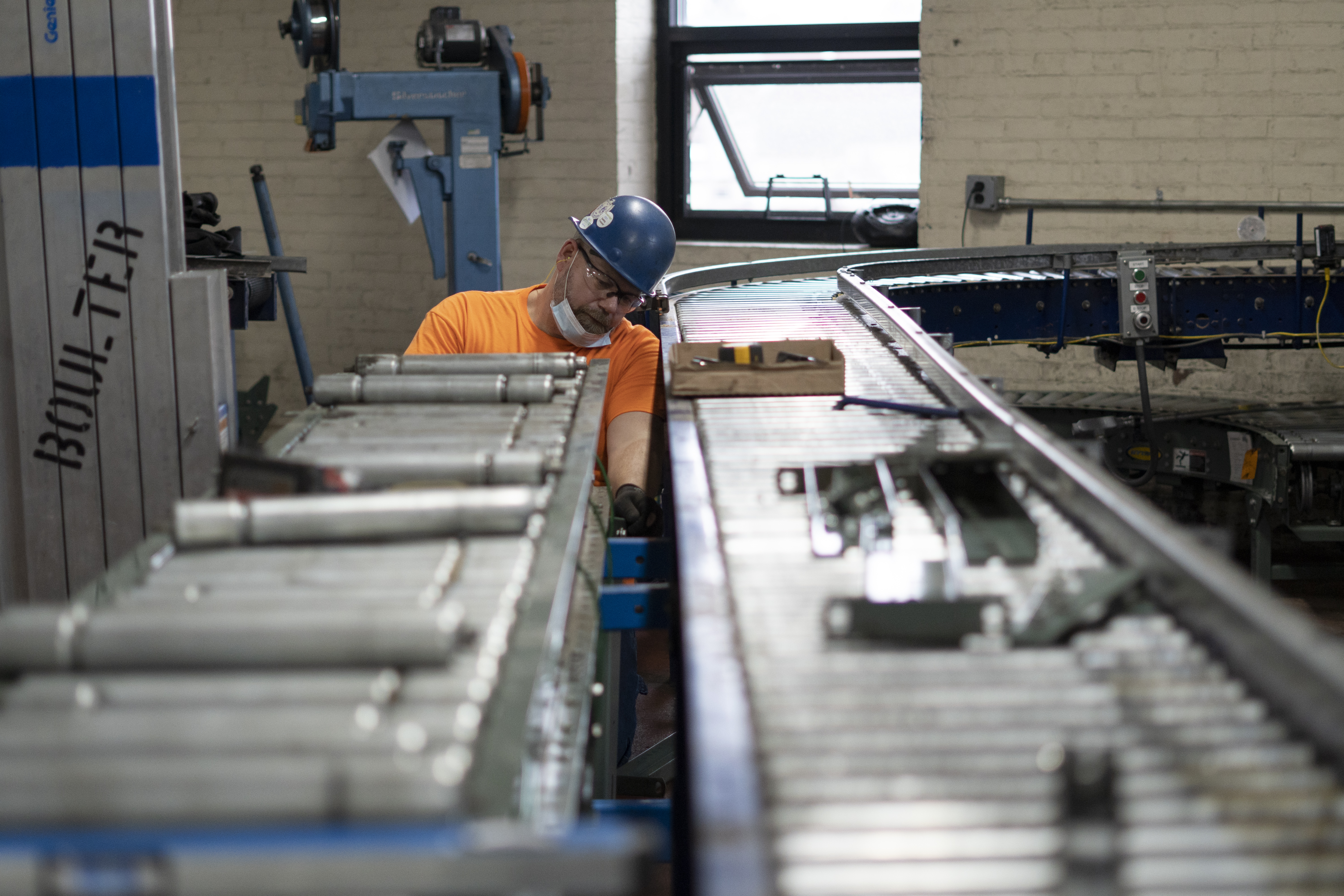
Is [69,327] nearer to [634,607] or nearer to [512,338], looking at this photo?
[512,338]

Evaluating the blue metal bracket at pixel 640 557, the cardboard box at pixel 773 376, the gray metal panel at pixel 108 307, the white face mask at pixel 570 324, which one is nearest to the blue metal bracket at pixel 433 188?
the white face mask at pixel 570 324

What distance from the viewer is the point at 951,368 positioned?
2109 millimetres

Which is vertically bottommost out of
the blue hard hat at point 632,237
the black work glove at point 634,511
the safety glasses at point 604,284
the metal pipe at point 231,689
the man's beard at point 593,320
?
the black work glove at point 634,511

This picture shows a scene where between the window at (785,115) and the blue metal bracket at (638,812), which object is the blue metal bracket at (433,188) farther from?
the blue metal bracket at (638,812)

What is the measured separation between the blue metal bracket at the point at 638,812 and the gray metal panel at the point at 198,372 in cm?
123

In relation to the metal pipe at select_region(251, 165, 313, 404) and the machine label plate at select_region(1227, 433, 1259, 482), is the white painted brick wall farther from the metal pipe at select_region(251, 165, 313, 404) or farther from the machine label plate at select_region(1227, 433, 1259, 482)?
the metal pipe at select_region(251, 165, 313, 404)

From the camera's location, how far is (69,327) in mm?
2400

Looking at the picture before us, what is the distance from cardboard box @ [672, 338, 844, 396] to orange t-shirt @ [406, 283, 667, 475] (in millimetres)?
657

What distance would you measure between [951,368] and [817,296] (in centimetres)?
132

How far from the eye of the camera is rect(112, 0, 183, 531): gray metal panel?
7.57ft

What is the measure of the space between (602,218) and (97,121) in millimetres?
1070

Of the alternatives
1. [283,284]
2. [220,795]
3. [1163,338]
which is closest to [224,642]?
[220,795]

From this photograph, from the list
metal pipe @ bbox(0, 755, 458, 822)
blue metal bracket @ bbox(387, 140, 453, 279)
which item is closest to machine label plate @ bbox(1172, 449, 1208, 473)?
blue metal bracket @ bbox(387, 140, 453, 279)

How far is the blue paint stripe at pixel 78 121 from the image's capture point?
2.31 m
